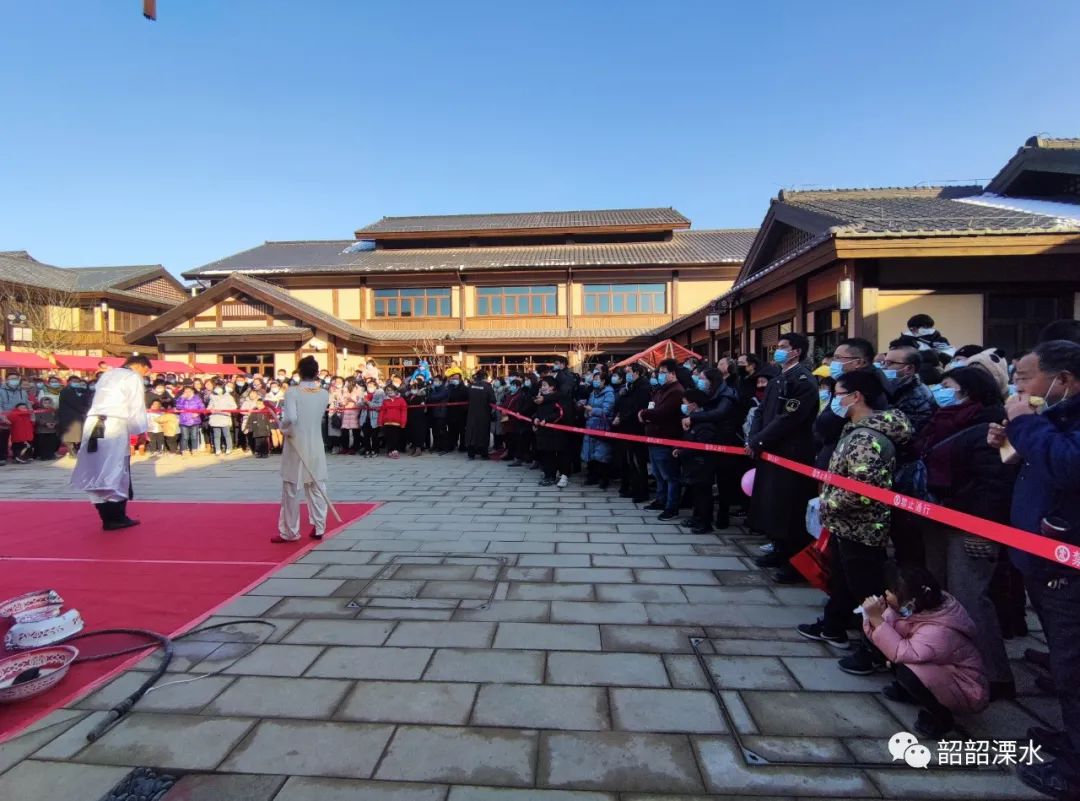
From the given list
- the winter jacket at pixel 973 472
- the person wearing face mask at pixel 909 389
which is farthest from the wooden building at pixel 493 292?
the winter jacket at pixel 973 472

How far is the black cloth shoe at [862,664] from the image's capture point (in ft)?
9.43

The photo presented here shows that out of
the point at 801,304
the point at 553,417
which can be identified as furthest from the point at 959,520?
the point at 801,304

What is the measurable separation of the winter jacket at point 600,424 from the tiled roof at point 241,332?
16014 mm

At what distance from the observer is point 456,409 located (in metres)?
12.4

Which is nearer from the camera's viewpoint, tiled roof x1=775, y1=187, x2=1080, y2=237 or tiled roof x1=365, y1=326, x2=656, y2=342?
tiled roof x1=775, y1=187, x2=1080, y2=237

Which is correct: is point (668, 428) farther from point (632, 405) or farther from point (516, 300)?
point (516, 300)

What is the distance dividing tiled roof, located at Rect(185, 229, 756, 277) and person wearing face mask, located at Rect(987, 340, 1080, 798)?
23.0 meters

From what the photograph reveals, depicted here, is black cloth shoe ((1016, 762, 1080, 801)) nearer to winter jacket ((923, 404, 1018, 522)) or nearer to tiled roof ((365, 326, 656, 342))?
winter jacket ((923, 404, 1018, 522))

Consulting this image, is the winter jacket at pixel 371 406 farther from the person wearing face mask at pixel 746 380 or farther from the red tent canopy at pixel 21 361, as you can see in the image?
the red tent canopy at pixel 21 361

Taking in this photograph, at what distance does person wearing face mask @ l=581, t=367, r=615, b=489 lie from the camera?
26.0 ft

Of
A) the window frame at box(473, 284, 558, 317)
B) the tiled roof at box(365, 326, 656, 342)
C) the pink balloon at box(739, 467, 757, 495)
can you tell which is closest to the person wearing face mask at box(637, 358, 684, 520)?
the pink balloon at box(739, 467, 757, 495)

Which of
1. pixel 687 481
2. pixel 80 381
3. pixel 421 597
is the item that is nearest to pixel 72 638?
pixel 421 597

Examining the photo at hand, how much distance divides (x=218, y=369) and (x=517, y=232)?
14.7m

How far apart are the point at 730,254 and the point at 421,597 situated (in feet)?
78.8
